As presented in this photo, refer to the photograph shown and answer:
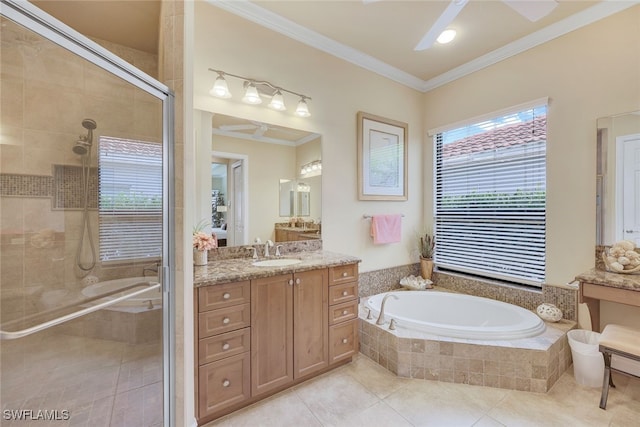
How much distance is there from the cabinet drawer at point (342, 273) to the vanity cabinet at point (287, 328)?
0.06 m

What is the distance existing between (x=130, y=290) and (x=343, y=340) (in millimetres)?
1533

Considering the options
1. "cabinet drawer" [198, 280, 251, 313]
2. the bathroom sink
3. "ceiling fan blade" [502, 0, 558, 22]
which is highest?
"ceiling fan blade" [502, 0, 558, 22]

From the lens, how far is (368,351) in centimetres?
226

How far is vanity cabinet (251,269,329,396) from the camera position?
170cm

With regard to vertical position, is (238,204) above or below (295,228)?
above

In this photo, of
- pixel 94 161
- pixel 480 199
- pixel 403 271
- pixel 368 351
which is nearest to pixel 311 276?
pixel 368 351

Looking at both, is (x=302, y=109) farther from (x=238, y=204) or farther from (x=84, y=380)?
(x=84, y=380)

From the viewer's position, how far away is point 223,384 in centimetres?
157

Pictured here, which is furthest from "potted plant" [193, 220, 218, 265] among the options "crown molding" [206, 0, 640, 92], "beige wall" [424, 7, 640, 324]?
"beige wall" [424, 7, 640, 324]

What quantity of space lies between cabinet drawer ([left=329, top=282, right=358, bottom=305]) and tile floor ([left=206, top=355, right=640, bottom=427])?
575mm

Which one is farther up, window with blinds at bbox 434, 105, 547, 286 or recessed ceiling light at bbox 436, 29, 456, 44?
recessed ceiling light at bbox 436, 29, 456, 44

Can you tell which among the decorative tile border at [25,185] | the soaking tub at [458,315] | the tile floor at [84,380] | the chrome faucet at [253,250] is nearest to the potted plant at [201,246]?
the chrome faucet at [253,250]

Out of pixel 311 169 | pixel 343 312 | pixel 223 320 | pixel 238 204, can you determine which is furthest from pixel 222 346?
pixel 311 169

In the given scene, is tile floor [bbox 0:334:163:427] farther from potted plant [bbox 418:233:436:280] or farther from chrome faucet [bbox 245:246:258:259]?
potted plant [bbox 418:233:436:280]
